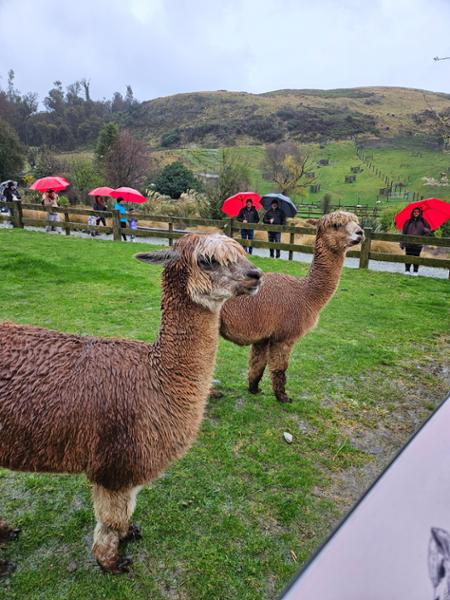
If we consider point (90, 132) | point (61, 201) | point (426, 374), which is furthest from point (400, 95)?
point (426, 374)

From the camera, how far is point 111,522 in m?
2.29

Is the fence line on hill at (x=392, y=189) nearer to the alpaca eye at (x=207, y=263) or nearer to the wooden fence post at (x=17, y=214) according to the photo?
the wooden fence post at (x=17, y=214)

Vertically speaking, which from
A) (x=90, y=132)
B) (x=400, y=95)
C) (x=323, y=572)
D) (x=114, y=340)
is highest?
(x=400, y=95)

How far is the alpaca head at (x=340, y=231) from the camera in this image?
412 cm

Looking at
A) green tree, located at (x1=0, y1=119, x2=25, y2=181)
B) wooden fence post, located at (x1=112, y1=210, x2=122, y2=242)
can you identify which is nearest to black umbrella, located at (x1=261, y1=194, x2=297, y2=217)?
wooden fence post, located at (x1=112, y1=210, x2=122, y2=242)

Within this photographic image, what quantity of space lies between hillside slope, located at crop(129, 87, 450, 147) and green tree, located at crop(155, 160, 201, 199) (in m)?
50.6

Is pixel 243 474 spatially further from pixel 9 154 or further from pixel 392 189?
pixel 392 189

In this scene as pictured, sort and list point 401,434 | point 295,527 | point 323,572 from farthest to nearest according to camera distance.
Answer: point 401,434 < point 295,527 < point 323,572

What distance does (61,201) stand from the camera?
26.0m

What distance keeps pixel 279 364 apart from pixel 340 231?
1.56m

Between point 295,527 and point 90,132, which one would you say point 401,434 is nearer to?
point 295,527

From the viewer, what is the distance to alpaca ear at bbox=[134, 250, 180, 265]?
2234 mm

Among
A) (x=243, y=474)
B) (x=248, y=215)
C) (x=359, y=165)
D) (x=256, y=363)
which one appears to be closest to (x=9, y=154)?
(x=248, y=215)

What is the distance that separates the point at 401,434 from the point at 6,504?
372 centimetres
